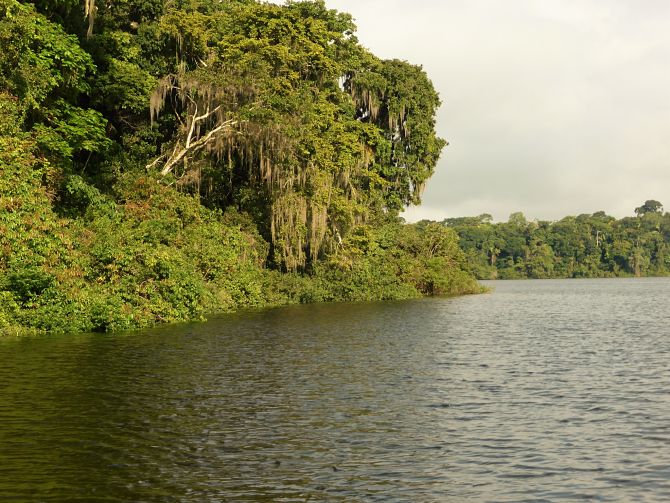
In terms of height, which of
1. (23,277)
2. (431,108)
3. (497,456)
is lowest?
(497,456)

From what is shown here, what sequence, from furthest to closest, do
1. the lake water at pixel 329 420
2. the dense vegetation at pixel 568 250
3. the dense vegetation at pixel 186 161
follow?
the dense vegetation at pixel 568 250 → the dense vegetation at pixel 186 161 → the lake water at pixel 329 420

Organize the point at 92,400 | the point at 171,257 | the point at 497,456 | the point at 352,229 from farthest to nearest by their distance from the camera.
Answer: the point at 352,229
the point at 171,257
the point at 92,400
the point at 497,456

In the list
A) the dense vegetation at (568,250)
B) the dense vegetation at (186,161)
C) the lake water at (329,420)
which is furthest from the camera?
the dense vegetation at (568,250)

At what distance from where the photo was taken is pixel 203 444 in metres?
13.1

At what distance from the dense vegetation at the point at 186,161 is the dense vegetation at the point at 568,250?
117566 mm

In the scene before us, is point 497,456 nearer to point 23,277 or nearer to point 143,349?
point 143,349

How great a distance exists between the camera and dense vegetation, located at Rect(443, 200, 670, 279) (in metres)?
183

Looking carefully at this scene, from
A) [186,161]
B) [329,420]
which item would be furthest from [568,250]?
[329,420]

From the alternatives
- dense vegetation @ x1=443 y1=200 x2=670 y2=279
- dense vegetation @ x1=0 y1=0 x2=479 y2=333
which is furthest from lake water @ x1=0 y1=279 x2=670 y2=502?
dense vegetation @ x1=443 y1=200 x2=670 y2=279

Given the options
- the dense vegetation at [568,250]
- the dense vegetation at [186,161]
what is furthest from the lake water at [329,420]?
the dense vegetation at [568,250]

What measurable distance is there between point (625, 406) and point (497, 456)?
557cm

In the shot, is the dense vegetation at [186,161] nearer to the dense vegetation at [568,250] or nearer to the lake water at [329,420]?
the lake water at [329,420]

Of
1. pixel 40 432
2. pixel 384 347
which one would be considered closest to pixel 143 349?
pixel 384 347

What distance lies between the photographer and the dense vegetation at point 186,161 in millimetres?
30750
